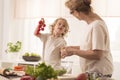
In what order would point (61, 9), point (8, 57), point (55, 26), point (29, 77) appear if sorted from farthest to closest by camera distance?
1. point (8, 57)
2. point (61, 9)
3. point (55, 26)
4. point (29, 77)

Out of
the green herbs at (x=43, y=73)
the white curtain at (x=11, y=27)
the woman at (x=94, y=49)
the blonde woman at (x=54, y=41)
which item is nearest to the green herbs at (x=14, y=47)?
the white curtain at (x=11, y=27)

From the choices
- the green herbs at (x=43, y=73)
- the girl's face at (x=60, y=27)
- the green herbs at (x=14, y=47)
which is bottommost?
the green herbs at (x=43, y=73)

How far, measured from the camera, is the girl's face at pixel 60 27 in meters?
2.54

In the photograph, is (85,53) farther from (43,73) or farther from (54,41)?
(54,41)

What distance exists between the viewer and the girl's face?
100 inches

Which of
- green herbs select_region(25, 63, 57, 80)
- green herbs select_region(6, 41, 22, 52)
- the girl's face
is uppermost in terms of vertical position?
the girl's face

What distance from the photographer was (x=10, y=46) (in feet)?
12.4

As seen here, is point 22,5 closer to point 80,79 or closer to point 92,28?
point 92,28

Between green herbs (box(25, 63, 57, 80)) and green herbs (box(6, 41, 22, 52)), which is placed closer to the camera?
green herbs (box(25, 63, 57, 80))

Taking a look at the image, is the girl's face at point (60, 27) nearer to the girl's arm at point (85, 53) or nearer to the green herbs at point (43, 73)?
the girl's arm at point (85, 53)

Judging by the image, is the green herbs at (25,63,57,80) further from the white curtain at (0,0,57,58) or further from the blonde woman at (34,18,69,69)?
the white curtain at (0,0,57,58)

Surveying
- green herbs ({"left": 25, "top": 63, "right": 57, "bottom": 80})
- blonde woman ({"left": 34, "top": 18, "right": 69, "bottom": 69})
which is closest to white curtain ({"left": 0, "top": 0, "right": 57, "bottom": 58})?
blonde woman ({"left": 34, "top": 18, "right": 69, "bottom": 69})

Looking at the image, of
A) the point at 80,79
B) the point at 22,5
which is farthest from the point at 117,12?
the point at 80,79

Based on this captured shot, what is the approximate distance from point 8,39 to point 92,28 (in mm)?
2609
